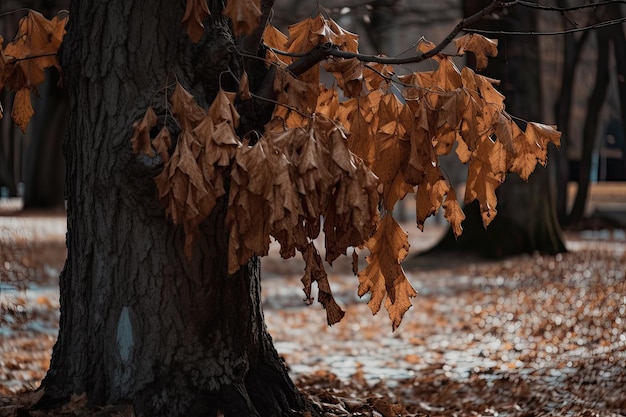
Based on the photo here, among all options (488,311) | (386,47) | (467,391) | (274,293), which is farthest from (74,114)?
(386,47)

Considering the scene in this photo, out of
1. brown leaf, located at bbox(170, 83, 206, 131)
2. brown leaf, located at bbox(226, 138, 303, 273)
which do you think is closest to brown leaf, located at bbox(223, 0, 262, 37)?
brown leaf, located at bbox(226, 138, 303, 273)

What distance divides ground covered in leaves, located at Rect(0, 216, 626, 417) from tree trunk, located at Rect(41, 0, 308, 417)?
0.60m

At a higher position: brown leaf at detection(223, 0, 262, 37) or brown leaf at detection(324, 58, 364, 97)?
brown leaf at detection(223, 0, 262, 37)

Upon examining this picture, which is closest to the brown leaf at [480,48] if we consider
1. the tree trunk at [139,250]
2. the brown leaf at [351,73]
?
the brown leaf at [351,73]

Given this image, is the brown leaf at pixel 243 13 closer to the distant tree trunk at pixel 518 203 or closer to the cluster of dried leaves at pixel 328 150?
the cluster of dried leaves at pixel 328 150

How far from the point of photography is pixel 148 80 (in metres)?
4.11

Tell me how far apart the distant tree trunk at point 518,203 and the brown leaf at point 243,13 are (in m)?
11.2

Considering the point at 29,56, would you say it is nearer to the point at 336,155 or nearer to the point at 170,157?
the point at 170,157

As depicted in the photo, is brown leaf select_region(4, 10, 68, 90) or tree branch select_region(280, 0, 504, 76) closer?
tree branch select_region(280, 0, 504, 76)

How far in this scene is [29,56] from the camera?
4.52 metres

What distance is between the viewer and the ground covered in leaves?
5.48 m

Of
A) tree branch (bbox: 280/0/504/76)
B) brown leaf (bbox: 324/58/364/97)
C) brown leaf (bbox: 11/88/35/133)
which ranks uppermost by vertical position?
tree branch (bbox: 280/0/504/76)

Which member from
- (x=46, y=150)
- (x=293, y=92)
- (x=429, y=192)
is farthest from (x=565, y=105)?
(x=293, y=92)

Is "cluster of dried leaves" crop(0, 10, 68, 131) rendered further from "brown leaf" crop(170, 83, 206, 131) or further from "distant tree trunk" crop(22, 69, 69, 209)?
"distant tree trunk" crop(22, 69, 69, 209)
